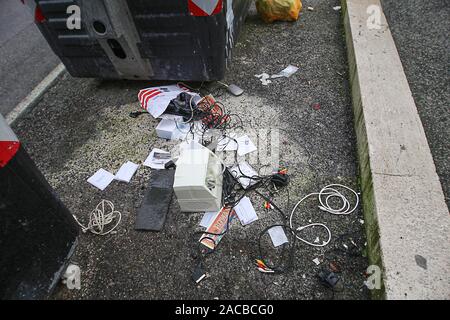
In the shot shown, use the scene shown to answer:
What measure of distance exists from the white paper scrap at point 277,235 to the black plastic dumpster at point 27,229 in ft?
4.72

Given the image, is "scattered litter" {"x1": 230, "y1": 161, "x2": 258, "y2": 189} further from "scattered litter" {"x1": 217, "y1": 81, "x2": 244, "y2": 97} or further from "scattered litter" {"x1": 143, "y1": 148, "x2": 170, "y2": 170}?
"scattered litter" {"x1": 217, "y1": 81, "x2": 244, "y2": 97}

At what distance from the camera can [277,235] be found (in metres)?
2.04

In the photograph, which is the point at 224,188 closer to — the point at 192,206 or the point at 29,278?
the point at 192,206

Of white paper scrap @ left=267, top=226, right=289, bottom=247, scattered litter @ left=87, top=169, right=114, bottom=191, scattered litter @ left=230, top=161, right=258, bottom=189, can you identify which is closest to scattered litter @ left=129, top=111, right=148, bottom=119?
scattered litter @ left=87, top=169, right=114, bottom=191

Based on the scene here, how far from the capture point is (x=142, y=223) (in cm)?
220

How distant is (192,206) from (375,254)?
1298 millimetres

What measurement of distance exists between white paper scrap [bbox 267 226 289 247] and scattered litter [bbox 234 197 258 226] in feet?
0.53

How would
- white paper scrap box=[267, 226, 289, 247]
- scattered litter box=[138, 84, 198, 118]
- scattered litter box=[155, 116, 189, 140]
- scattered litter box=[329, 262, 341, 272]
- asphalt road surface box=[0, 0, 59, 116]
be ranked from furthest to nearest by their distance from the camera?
asphalt road surface box=[0, 0, 59, 116]
scattered litter box=[138, 84, 198, 118]
scattered litter box=[155, 116, 189, 140]
white paper scrap box=[267, 226, 289, 247]
scattered litter box=[329, 262, 341, 272]

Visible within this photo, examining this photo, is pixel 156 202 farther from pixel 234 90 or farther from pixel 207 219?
pixel 234 90

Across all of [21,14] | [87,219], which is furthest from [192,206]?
[21,14]

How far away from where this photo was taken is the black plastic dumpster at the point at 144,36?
248 cm

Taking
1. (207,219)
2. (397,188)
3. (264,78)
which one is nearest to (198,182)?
(207,219)

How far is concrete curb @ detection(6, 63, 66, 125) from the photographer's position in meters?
3.29
